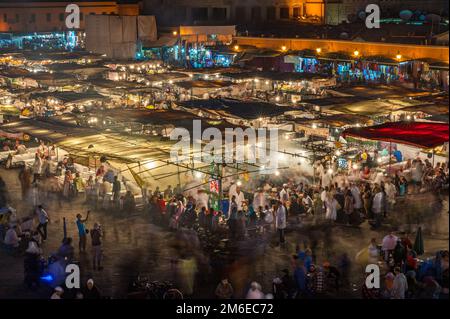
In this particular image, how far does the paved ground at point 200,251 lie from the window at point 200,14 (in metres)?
31.8

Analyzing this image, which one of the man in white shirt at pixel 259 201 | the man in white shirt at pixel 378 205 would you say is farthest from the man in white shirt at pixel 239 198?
the man in white shirt at pixel 378 205

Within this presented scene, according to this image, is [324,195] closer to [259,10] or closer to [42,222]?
[42,222]

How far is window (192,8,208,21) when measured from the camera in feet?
148

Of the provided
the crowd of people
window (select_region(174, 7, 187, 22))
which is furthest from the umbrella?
window (select_region(174, 7, 187, 22))

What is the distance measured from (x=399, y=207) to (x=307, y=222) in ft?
6.24

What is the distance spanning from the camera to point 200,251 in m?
12.7

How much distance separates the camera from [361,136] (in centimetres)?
1474

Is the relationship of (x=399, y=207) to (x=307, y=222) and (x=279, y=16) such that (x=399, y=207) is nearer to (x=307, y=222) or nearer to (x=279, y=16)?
(x=307, y=222)

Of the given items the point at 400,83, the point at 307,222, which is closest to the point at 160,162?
the point at 307,222

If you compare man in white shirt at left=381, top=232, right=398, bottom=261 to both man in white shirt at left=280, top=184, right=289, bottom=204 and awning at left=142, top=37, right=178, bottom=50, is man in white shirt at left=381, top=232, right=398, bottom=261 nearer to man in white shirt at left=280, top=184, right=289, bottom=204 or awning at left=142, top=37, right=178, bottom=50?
man in white shirt at left=280, top=184, right=289, bottom=204

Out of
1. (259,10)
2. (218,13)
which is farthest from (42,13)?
(259,10)

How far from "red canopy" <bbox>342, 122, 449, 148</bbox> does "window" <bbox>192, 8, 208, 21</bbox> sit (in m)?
31.0

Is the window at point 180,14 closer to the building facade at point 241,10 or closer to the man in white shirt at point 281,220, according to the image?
the building facade at point 241,10
